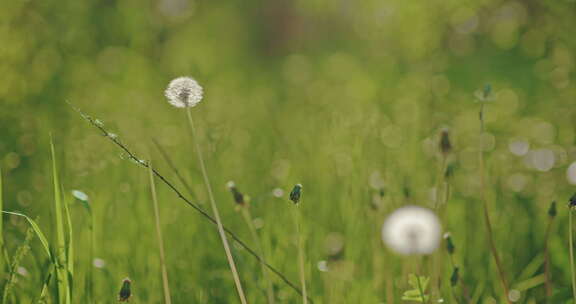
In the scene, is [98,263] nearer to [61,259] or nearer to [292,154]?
[61,259]

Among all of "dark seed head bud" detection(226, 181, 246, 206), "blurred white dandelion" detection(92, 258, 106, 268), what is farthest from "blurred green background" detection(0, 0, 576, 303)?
"dark seed head bud" detection(226, 181, 246, 206)

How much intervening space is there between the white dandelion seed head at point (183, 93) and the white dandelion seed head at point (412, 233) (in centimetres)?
57

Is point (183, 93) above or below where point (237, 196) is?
above

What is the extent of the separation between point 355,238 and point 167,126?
2.30 m

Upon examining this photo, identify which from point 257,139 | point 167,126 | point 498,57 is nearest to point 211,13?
point 498,57

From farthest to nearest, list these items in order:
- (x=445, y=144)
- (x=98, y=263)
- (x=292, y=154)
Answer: (x=292, y=154), (x=98, y=263), (x=445, y=144)

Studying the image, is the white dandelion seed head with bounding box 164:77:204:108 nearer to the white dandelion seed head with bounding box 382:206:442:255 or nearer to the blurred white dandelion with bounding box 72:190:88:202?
the blurred white dandelion with bounding box 72:190:88:202

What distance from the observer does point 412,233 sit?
4.08 feet

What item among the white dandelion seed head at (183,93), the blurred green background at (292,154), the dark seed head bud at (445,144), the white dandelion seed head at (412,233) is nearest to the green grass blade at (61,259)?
the blurred green background at (292,154)

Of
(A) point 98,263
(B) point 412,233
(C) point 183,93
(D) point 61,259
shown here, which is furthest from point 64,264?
(B) point 412,233

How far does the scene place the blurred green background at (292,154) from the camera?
149 centimetres

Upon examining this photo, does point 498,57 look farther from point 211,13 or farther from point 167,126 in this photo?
point 167,126

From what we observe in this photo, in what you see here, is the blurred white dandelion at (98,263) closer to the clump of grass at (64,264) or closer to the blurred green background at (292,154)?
the blurred green background at (292,154)

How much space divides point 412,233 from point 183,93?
648mm
